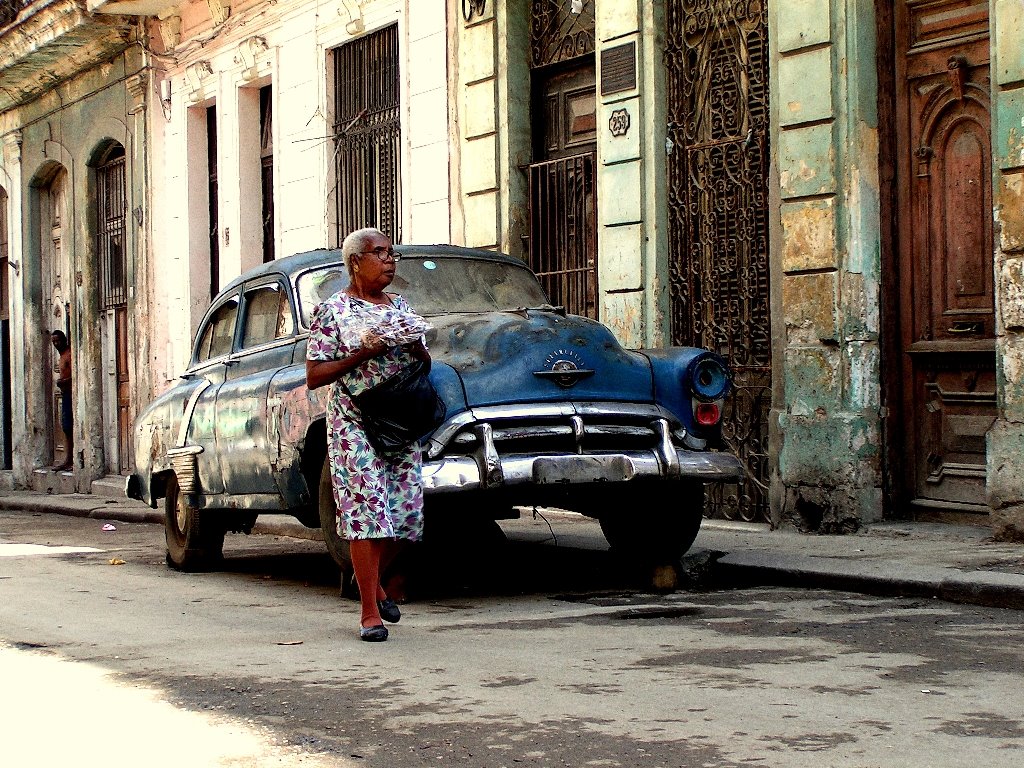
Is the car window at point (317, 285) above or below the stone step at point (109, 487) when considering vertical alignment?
above

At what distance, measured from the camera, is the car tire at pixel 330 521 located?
7.59m

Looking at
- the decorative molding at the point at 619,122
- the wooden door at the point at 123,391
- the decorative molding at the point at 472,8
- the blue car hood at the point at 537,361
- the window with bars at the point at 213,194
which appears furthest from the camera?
the wooden door at the point at 123,391

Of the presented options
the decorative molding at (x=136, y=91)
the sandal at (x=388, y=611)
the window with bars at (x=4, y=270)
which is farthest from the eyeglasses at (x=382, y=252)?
the window with bars at (x=4, y=270)

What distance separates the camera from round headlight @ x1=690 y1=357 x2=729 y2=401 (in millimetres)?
7766

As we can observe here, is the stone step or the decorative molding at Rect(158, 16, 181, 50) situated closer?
the decorative molding at Rect(158, 16, 181, 50)

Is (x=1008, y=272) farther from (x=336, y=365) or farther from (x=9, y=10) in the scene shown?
(x=9, y=10)

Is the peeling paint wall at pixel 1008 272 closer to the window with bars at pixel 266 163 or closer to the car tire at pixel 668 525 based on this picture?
the car tire at pixel 668 525

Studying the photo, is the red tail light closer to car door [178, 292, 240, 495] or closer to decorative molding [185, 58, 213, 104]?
car door [178, 292, 240, 495]

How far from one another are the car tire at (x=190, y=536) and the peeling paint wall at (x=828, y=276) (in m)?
3.62

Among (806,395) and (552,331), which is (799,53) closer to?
(806,395)

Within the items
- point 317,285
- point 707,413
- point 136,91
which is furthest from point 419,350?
point 136,91

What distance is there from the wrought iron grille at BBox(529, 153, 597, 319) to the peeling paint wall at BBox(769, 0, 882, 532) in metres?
2.71

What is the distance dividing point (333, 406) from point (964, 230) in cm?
475

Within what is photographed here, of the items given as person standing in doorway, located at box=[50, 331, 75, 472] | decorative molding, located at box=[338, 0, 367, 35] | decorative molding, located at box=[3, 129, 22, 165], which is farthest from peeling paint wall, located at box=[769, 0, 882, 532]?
decorative molding, located at box=[3, 129, 22, 165]
